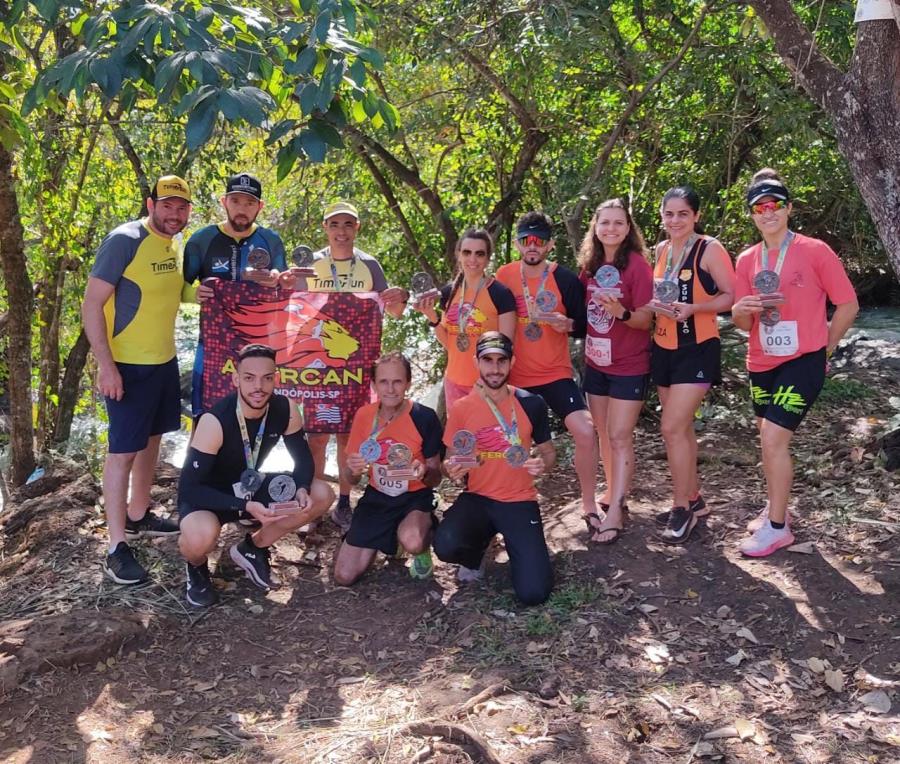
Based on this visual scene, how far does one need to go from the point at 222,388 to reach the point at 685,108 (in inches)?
177

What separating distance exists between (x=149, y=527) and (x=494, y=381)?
8.11 ft

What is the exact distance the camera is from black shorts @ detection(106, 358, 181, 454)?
16.2ft

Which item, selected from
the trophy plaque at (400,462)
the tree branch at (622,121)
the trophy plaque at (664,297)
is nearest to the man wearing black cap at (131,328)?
the trophy plaque at (400,462)

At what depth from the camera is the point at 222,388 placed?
5.50 metres

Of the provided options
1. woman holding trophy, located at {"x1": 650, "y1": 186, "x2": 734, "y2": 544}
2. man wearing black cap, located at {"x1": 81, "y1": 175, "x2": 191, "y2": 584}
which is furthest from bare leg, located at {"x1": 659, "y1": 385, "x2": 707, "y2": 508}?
man wearing black cap, located at {"x1": 81, "y1": 175, "x2": 191, "y2": 584}

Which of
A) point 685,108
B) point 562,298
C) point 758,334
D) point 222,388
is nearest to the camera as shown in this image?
point 758,334

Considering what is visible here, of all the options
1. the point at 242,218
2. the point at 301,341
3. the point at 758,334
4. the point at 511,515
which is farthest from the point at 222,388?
the point at 758,334

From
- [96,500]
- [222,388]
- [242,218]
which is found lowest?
[96,500]

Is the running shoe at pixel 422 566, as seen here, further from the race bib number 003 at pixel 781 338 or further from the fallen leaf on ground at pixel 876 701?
the fallen leaf on ground at pixel 876 701

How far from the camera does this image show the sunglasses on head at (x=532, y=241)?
16.5 feet

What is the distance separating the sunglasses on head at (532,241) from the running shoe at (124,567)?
2.86 m

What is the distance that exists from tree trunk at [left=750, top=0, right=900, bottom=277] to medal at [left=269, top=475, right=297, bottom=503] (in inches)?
134

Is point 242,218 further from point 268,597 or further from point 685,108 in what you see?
point 685,108

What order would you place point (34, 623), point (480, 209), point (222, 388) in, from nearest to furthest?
point (34, 623), point (222, 388), point (480, 209)
